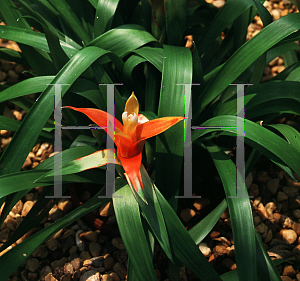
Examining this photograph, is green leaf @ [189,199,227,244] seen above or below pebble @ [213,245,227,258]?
above

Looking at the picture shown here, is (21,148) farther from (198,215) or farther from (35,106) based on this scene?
(198,215)

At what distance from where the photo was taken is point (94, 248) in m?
1.35

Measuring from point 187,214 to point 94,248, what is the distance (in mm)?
457

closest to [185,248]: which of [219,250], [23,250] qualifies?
[219,250]

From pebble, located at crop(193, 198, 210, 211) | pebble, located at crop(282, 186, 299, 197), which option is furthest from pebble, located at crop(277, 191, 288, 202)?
pebble, located at crop(193, 198, 210, 211)

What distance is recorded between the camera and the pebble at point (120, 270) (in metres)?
1.28

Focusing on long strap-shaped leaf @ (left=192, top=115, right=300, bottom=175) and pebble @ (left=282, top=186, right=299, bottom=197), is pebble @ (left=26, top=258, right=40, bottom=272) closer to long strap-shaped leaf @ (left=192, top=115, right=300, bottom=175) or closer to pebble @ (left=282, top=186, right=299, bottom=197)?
long strap-shaped leaf @ (left=192, top=115, right=300, bottom=175)

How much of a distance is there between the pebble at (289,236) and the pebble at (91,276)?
2.89 feet

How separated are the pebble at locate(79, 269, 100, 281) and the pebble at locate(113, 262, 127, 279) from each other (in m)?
0.08

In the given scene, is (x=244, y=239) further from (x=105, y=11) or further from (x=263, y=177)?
(x=105, y=11)

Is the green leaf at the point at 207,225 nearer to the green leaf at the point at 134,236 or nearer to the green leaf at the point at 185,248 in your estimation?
the green leaf at the point at 185,248

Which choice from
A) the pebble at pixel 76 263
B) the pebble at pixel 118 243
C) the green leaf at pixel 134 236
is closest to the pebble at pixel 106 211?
the pebble at pixel 118 243

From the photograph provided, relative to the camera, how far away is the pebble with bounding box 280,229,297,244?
1.40m

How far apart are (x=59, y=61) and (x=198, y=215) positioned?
930mm
